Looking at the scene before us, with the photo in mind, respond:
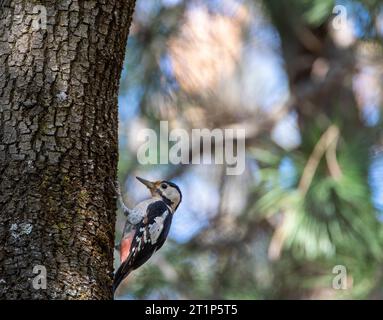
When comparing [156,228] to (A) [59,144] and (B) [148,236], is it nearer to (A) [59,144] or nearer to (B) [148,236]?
(B) [148,236]

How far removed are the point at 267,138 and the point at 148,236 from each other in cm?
180

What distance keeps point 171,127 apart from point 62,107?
8.55 ft

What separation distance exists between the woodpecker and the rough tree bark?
1.97ft

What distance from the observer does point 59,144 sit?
1867 mm

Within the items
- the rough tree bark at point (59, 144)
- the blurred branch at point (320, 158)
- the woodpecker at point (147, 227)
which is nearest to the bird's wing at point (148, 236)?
the woodpecker at point (147, 227)

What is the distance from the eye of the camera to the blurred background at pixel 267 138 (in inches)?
160

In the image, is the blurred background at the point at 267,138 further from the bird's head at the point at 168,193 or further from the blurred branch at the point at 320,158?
the bird's head at the point at 168,193

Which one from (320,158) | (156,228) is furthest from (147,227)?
(320,158)

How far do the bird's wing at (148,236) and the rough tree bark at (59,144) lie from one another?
0.62 m

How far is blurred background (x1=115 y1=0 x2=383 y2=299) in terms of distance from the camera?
4.07m

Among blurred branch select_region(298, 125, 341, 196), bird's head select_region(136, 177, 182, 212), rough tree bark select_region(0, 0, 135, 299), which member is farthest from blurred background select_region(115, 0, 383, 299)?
rough tree bark select_region(0, 0, 135, 299)

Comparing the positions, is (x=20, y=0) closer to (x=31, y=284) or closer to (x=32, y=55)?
(x=32, y=55)

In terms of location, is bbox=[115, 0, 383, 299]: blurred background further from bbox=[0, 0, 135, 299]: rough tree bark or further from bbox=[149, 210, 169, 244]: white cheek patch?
bbox=[0, 0, 135, 299]: rough tree bark
